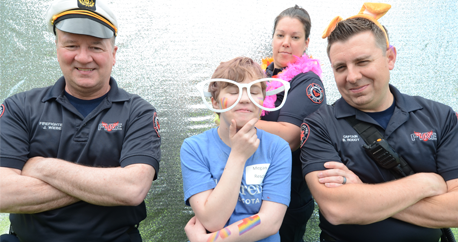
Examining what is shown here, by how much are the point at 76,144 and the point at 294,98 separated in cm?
156

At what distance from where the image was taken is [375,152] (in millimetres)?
1831

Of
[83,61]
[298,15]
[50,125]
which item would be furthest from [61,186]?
[298,15]

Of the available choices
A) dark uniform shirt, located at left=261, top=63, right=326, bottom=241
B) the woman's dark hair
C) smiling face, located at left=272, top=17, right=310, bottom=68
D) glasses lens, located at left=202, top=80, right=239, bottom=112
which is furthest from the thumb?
the woman's dark hair

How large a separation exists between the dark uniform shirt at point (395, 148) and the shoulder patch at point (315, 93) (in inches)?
15.2

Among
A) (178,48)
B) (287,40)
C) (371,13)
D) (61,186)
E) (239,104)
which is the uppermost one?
(371,13)

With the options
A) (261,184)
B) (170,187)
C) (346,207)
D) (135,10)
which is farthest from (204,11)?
(346,207)

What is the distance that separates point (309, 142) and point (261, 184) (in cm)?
45

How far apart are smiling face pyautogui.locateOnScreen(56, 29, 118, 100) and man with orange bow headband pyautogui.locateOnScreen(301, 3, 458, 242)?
4.67 ft

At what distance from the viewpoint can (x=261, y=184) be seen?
5.74 ft

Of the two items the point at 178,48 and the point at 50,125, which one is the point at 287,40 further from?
the point at 50,125

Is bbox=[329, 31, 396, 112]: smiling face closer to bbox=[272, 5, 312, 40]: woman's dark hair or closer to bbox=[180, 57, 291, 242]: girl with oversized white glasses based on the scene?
bbox=[180, 57, 291, 242]: girl with oversized white glasses

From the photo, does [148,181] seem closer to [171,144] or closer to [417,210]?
[171,144]

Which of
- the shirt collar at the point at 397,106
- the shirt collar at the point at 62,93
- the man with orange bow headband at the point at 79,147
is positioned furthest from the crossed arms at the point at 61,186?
the shirt collar at the point at 397,106

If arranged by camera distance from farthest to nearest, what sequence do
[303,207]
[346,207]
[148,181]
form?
1. [303,207]
2. [148,181]
3. [346,207]
